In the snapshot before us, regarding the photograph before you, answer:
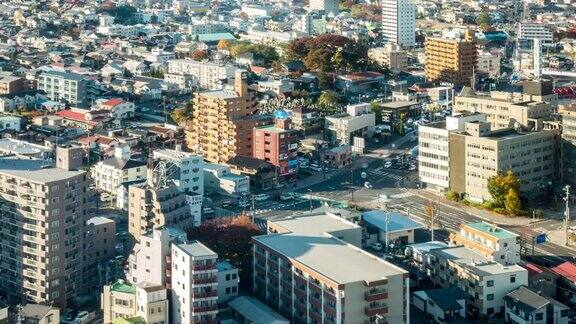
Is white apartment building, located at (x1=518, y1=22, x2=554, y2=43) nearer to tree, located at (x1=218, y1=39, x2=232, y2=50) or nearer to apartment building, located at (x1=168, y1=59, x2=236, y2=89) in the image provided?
tree, located at (x1=218, y1=39, x2=232, y2=50)

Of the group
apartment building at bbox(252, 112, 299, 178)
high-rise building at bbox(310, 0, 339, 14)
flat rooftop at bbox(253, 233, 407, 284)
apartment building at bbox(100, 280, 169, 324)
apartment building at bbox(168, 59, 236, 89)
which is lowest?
apartment building at bbox(100, 280, 169, 324)

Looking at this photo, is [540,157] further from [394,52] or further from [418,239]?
[394,52]

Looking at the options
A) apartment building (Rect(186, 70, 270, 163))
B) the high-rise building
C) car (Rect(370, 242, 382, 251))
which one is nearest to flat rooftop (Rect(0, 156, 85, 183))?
car (Rect(370, 242, 382, 251))

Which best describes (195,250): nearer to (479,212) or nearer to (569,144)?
(479,212)

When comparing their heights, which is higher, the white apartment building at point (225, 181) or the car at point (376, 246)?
the white apartment building at point (225, 181)

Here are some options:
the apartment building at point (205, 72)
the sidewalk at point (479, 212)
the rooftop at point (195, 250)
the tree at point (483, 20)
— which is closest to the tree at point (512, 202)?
the sidewalk at point (479, 212)

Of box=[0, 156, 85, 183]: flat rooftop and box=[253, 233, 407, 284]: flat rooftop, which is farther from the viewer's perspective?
box=[0, 156, 85, 183]: flat rooftop

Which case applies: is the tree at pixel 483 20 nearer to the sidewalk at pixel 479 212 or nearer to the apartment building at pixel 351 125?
the apartment building at pixel 351 125
